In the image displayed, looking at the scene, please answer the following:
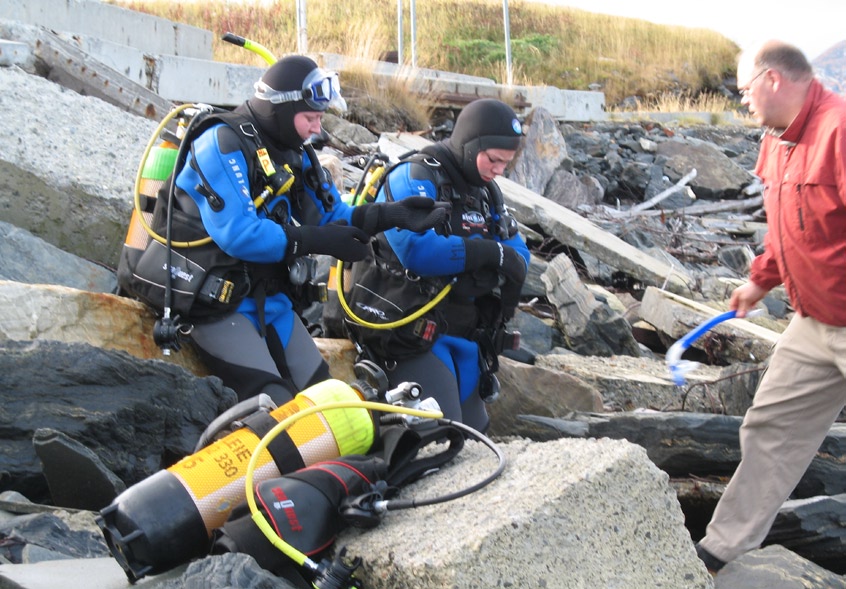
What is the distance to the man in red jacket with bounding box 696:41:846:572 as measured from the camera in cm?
395

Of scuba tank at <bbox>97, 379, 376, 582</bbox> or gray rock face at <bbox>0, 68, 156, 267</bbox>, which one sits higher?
gray rock face at <bbox>0, 68, 156, 267</bbox>

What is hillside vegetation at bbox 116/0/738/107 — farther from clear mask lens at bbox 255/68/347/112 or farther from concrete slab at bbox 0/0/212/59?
clear mask lens at bbox 255/68/347/112

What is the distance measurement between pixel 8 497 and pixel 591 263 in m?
7.17

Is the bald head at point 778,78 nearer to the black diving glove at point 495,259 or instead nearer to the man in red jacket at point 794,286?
the man in red jacket at point 794,286

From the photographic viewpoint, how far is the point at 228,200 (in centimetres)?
421

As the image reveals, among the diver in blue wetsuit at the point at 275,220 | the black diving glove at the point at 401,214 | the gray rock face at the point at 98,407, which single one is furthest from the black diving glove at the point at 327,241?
the gray rock face at the point at 98,407

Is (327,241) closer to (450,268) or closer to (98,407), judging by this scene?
(450,268)

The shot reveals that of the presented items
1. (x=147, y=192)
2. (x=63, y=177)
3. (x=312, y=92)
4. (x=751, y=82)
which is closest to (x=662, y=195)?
(x=63, y=177)

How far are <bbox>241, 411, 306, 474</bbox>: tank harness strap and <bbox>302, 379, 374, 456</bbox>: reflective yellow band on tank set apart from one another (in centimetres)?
16

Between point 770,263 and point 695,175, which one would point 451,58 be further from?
point 770,263

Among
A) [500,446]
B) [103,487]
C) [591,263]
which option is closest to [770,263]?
[500,446]

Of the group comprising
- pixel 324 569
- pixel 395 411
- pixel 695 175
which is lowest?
pixel 695 175

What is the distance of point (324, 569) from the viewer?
2.74m

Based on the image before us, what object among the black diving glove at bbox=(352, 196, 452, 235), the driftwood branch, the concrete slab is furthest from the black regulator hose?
the driftwood branch
